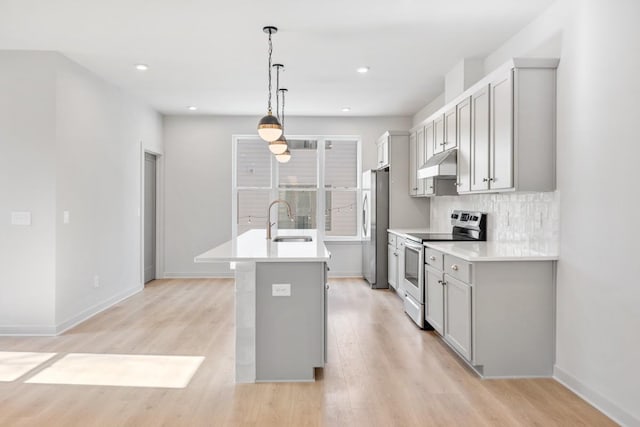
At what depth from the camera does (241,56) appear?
4.64m

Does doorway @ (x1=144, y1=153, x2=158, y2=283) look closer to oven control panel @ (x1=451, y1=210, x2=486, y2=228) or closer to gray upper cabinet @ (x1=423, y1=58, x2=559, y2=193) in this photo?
oven control panel @ (x1=451, y1=210, x2=486, y2=228)

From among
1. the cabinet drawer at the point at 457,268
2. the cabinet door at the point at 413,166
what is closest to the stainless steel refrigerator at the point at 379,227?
the cabinet door at the point at 413,166

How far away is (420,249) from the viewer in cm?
461

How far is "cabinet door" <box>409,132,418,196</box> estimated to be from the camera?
6.30 m

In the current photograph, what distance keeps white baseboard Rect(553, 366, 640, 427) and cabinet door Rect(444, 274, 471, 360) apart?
599 mm

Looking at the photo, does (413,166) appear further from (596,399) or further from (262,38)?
(596,399)

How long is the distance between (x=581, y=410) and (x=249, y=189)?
5.87 meters

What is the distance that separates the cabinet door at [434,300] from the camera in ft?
13.1

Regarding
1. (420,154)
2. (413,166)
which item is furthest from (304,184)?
(420,154)

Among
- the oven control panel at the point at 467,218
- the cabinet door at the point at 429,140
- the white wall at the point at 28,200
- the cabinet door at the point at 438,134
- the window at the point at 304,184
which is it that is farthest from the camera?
the window at the point at 304,184

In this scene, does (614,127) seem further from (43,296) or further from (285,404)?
(43,296)

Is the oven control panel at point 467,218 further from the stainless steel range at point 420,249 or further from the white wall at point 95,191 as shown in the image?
the white wall at point 95,191

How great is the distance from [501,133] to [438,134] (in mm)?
1710

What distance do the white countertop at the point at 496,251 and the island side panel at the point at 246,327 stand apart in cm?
151
